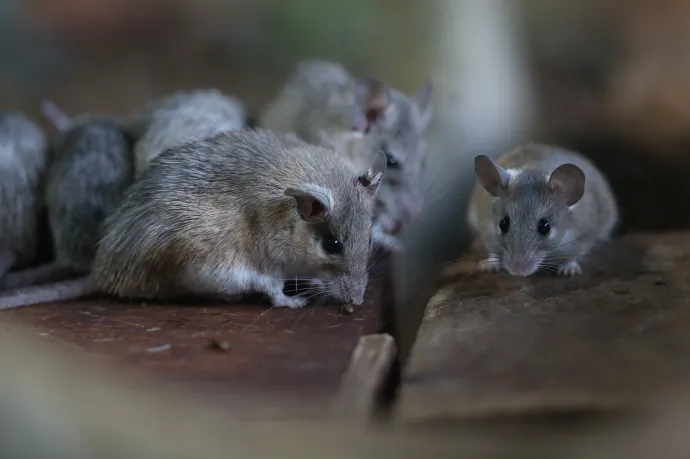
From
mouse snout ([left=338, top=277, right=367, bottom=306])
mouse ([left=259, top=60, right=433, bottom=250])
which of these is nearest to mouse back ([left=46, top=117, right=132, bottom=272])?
mouse ([left=259, top=60, right=433, bottom=250])

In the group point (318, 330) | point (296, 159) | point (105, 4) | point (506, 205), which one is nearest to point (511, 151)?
point (506, 205)

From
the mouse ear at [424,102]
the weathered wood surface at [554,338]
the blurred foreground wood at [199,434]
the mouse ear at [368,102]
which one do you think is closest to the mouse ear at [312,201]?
the weathered wood surface at [554,338]

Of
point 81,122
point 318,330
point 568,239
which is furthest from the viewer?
point 81,122

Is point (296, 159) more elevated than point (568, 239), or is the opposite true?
point (296, 159)

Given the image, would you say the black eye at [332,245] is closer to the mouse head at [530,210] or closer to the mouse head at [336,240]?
→ the mouse head at [336,240]

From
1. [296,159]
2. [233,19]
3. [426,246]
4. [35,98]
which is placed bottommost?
[426,246]

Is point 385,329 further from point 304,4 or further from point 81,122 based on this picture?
point 304,4
